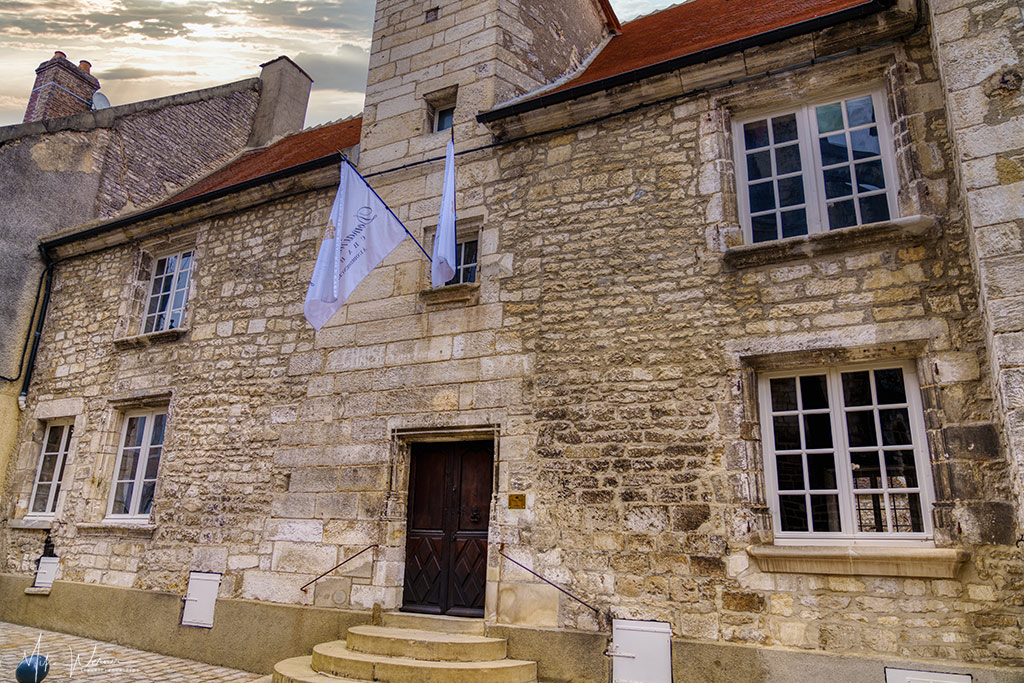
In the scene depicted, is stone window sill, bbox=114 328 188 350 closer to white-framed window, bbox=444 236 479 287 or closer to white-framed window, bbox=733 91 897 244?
white-framed window, bbox=444 236 479 287

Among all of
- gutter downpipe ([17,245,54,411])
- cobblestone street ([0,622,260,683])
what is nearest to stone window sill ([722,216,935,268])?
cobblestone street ([0,622,260,683])

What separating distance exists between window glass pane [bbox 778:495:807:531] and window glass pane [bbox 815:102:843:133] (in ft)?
9.06

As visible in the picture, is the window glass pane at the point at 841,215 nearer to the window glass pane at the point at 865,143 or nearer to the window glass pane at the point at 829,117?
the window glass pane at the point at 865,143

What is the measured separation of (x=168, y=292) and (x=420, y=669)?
6.04 metres

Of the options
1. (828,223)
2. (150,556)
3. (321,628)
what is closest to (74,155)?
(150,556)

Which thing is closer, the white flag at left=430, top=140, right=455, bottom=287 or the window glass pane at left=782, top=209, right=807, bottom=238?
the window glass pane at left=782, top=209, right=807, bottom=238

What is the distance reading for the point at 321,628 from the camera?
5.89m

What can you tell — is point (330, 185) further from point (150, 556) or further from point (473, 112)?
point (150, 556)

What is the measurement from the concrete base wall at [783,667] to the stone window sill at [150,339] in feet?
20.5

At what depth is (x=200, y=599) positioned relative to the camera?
6703 millimetres

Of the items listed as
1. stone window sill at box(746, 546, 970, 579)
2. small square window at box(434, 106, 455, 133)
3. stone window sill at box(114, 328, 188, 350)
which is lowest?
stone window sill at box(746, 546, 970, 579)

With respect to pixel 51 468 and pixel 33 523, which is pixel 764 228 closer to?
pixel 33 523

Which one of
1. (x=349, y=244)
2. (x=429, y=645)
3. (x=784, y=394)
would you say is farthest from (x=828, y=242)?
(x=429, y=645)

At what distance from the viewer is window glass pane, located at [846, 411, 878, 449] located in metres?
4.57
